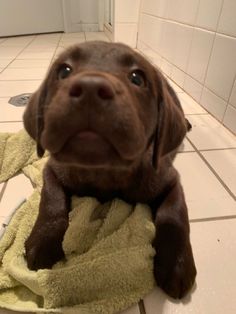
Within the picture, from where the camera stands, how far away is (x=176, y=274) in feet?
2.02

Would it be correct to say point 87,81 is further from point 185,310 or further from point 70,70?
point 185,310

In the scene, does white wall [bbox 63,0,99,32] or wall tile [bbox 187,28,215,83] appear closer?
wall tile [bbox 187,28,215,83]

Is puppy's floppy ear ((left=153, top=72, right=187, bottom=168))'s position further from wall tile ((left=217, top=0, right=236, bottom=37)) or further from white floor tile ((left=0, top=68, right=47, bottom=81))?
white floor tile ((left=0, top=68, right=47, bottom=81))

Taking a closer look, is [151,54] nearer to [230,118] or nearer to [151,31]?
[151,31]

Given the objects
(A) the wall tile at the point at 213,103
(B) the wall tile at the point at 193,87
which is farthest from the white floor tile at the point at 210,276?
(B) the wall tile at the point at 193,87

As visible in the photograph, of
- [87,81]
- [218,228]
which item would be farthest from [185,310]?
[87,81]

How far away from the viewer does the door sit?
12.5 ft

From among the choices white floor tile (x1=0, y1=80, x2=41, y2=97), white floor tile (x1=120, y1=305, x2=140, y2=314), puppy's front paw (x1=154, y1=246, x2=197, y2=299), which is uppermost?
puppy's front paw (x1=154, y1=246, x2=197, y2=299)

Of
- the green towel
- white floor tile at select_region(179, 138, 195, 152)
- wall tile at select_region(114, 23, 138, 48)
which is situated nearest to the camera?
the green towel

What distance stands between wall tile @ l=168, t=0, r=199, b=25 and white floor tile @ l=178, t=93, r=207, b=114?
1.38 feet

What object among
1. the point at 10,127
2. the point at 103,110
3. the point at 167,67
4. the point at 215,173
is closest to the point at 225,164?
the point at 215,173

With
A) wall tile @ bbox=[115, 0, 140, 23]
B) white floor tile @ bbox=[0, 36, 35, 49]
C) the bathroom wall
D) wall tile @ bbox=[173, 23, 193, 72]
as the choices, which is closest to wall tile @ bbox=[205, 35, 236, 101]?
the bathroom wall

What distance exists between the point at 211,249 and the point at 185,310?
193 millimetres

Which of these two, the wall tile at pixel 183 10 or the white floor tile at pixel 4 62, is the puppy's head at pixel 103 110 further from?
the white floor tile at pixel 4 62
